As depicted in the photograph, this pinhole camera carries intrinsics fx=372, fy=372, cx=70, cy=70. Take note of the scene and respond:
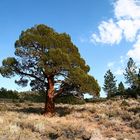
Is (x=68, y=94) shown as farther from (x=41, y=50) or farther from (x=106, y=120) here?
(x=106, y=120)

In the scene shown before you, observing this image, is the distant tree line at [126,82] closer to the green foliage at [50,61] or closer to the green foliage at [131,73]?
the green foliage at [131,73]

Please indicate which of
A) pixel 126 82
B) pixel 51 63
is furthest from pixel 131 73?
pixel 51 63

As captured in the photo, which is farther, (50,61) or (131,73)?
(131,73)

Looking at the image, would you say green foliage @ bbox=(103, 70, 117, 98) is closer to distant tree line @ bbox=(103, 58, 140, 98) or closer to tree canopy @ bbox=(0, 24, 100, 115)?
distant tree line @ bbox=(103, 58, 140, 98)

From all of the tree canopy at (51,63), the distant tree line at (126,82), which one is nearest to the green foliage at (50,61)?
the tree canopy at (51,63)

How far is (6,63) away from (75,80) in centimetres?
754

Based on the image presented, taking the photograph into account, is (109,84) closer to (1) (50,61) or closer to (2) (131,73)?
(2) (131,73)

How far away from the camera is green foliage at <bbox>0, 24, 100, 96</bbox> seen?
120 feet

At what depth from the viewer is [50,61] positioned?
121 feet

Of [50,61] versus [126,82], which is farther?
[126,82]

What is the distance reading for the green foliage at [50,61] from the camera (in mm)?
36438

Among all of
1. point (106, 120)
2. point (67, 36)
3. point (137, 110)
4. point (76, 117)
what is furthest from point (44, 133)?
point (67, 36)

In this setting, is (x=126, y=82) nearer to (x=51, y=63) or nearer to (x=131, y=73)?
(x=131, y=73)

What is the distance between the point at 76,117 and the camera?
35.3 meters
